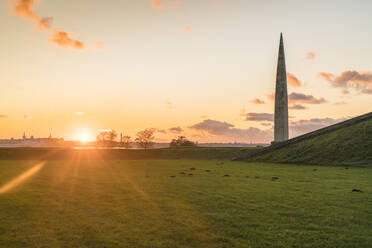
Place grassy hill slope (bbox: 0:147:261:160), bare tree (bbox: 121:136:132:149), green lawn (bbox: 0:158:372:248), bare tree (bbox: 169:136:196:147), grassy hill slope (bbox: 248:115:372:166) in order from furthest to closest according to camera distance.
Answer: bare tree (bbox: 121:136:132:149), bare tree (bbox: 169:136:196:147), grassy hill slope (bbox: 0:147:261:160), grassy hill slope (bbox: 248:115:372:166), green lawn (bbox: 0:158:372:248)

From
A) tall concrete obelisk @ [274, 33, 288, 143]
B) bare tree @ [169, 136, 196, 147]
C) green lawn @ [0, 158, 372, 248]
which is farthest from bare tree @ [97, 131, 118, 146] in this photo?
green lawn @ [0, 158, 372, 248]

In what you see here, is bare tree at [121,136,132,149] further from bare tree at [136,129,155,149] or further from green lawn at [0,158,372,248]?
green lawn at [0,158,372,248]

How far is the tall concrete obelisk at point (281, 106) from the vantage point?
56250 millimetres

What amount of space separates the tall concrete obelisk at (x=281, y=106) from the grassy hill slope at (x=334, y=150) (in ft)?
29.6

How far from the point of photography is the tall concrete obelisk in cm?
5625

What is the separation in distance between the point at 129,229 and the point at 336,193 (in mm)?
10317

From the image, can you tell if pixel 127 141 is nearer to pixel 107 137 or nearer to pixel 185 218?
pixel 107 137

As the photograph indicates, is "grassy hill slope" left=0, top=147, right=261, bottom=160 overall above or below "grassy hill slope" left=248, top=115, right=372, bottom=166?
below

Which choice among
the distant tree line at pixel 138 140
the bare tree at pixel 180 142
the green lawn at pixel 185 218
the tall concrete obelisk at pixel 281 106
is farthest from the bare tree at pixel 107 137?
the green lawn at pixel 185 218

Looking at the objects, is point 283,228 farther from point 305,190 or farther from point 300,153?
point 300,153

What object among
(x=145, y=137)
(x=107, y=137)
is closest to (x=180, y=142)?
(x=145, y=137)

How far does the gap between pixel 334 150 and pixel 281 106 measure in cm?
1941

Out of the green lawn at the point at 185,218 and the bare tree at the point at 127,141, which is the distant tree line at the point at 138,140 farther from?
the green lawn at the point at 185,218

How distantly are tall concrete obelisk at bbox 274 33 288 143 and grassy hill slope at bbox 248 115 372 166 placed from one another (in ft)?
29.6
